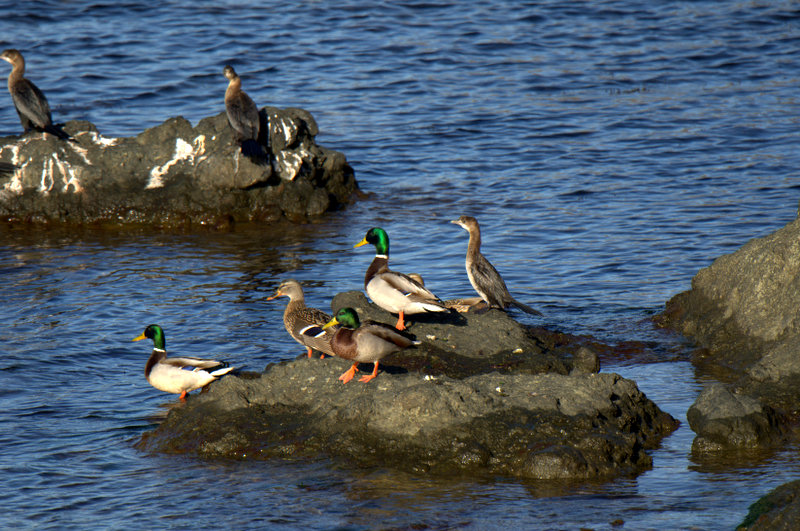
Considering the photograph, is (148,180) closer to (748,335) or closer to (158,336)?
(158,336)

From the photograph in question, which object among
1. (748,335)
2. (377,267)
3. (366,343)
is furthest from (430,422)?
(748,335)

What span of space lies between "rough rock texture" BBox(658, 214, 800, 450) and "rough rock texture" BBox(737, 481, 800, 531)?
157cm

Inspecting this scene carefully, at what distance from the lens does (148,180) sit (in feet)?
54.9

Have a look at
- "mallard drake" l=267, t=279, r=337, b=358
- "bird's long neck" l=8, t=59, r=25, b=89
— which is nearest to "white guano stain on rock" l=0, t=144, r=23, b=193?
"bird's long neck" l=8, t=59, r=25, b=89

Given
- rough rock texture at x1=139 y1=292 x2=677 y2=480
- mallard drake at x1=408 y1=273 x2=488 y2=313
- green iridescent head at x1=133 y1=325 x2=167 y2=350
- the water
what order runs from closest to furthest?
the water
rough rock texture at x1=139 y1=292 x2=677 y2=480
green iridescent head at x1=133 y1=325 x2=167 y2=350
mallard drake at x1=408 y1=273 x2=488 y2=313

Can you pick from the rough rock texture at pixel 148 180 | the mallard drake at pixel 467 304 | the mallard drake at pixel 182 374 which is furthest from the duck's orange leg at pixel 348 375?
the rough rock texture at pixel 148 180

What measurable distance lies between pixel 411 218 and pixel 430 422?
9.16m

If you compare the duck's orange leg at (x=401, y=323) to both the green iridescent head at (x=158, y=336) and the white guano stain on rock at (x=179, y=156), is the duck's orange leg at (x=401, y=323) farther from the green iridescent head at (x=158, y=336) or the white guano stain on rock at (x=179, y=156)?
the white guano stain on rock at (x=179, y=156)

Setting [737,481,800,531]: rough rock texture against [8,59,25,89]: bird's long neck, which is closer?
[737,481,800,531]: rough rock texture

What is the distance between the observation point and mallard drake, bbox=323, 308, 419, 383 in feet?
27.6

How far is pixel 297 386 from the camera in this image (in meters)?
8.55

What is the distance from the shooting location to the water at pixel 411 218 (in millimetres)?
7195

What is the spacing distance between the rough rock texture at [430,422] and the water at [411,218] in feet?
0.74

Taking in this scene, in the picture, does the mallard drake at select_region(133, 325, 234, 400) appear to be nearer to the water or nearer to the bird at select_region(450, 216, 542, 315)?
the water
